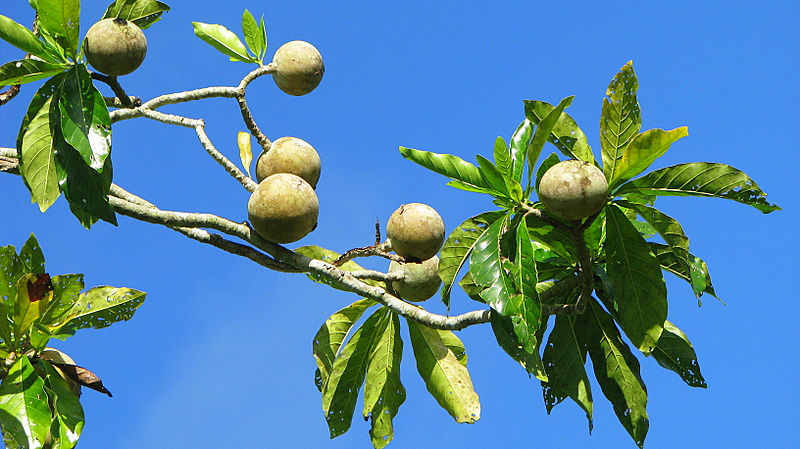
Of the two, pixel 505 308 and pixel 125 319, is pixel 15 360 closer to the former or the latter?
pixel 125 319

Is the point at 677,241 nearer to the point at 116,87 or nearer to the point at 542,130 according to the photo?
the point at 542,130

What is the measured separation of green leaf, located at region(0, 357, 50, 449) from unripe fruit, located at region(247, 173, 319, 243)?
1281 millimetres

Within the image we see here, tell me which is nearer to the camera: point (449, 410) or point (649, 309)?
point (649, 309)

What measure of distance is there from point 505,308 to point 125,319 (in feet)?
6.89

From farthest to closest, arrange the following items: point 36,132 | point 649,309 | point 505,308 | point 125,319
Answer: point 125,319 < point 36,132 < point 649,309 < point 505,308

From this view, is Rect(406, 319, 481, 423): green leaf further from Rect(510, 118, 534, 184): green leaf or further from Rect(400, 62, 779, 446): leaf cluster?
Rect(510, 118, 534, 184): green leaf

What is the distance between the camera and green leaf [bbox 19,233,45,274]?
4.02 meters

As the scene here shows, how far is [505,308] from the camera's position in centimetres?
305

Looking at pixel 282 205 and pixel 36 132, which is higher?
pixel 36 132

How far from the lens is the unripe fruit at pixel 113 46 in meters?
3.55

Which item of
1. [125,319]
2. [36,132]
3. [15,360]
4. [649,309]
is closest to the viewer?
[649,309]

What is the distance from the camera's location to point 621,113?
331 cm

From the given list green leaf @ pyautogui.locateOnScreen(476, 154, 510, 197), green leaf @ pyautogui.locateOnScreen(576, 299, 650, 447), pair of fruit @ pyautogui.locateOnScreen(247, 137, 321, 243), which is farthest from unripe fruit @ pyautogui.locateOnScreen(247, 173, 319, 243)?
green leaf @ pyautogui.locateOnScreen(576, 299, 650, 447)

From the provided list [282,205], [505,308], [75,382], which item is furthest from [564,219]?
[75,382]
